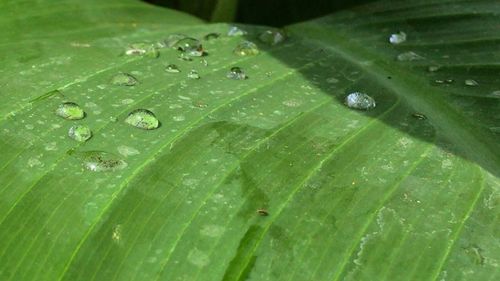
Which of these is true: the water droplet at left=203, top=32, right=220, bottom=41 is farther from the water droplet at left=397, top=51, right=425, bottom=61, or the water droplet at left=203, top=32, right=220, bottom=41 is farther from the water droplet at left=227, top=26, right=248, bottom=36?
the water droplet at left=397, top=51, right=425, bottom=61

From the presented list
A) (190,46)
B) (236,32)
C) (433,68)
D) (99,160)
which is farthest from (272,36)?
(99,160)

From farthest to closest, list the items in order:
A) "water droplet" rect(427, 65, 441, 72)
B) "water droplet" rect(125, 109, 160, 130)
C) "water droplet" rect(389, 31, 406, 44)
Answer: "water droplet" rect(389, 31, 406, 44)
"water droplet" rect(427, 65, 441, 72)
"water droplet" rect(125, 109, 160, 130)

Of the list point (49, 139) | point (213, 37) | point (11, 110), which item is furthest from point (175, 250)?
point (213, 37)

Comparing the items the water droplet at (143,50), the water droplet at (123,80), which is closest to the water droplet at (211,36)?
the water droplet at (143,50)

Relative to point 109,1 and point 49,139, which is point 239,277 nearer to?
point 49,139

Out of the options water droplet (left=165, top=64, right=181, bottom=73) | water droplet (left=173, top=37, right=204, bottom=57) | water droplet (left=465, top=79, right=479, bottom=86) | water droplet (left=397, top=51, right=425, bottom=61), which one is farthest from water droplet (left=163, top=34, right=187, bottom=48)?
water droplet (left=465, top=79, right=479, bottom=86)

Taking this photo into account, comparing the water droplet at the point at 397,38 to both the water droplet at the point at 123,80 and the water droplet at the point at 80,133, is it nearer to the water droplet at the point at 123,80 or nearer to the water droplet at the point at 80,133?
the water droplet at the point at 123,80

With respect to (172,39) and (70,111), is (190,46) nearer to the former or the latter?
(172,39)
